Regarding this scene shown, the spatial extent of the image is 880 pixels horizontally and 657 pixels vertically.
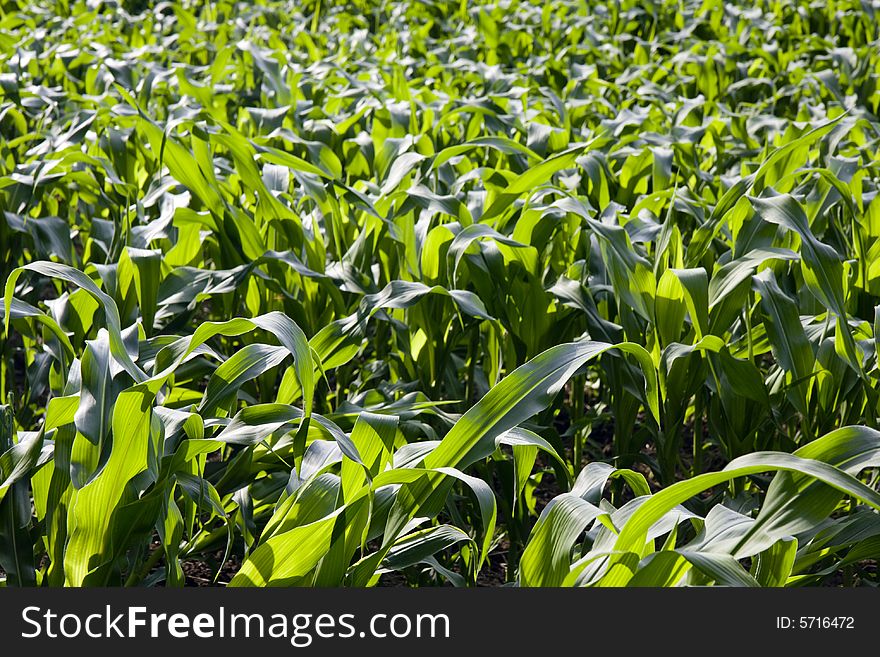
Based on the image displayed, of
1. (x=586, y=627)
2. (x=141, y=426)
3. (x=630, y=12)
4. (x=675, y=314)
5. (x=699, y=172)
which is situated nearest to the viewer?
(x=586, y=627)

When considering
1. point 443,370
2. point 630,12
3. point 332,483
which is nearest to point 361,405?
point 443,370

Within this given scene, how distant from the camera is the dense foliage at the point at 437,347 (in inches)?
46.4

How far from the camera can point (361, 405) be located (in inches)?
67.2

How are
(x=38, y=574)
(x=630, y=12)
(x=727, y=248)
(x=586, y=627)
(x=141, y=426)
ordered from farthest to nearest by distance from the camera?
1. (x=630, y=12)
2. (x=727, y=248)
3. (x=38, y=574)
4. (x=141, y=426)
5. (x=586, y=627)

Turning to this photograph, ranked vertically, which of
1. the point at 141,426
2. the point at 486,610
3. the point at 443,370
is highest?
the point at 141,426

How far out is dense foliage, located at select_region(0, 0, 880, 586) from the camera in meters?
1.18

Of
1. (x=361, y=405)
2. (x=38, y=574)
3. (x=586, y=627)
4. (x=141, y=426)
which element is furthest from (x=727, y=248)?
(x=38, y=574)

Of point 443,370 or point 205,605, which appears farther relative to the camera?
point 443,370

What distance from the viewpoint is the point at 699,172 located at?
2.32 metres

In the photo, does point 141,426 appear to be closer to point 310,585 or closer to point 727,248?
point 310,585

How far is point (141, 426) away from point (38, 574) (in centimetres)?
29

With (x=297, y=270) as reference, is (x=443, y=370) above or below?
below

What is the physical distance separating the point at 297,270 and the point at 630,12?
3.77 m

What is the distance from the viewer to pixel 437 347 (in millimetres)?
1820
